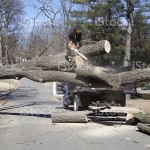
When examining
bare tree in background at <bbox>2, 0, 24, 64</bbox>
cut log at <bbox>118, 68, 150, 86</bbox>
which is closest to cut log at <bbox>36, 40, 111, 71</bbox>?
cut log at <bbox>118, 68, 150, 86</bbox>

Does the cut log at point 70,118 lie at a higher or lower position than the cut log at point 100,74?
lower

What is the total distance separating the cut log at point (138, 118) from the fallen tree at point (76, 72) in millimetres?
1196

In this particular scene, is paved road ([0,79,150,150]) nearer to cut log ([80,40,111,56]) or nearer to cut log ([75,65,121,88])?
cut log ([75,65,121,88])

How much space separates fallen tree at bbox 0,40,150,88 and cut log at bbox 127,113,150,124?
47.1 inches

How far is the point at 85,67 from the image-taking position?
45.2 feet

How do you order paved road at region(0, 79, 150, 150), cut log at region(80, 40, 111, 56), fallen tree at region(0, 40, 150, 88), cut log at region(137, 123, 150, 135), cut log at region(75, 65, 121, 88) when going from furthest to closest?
cut log at region(80, 40, 111, 56) → fallen tree at region(0, 40, 150, 88) → cut log at region(75, 65, 121, 88) → cut log at region(137, 123, 150, 135) → paved road at region(0, 79, 150, 150)

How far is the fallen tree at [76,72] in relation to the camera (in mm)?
13711

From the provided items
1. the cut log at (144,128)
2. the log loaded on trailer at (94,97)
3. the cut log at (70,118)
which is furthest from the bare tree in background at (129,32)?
the cut log at (144,128)

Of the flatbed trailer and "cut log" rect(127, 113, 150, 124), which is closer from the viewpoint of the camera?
"cut log" rect(127, 113, 150, 124)

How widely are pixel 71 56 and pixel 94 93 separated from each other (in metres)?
2.82

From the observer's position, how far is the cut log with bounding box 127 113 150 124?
13038 millimetres

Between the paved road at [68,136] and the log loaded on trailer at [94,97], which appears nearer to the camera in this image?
the paved road at [68,136]

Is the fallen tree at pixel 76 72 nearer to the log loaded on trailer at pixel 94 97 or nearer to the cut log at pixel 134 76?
the cut log at pixel 134 76

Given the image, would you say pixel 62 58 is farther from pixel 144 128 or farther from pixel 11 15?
pixel 11 15
